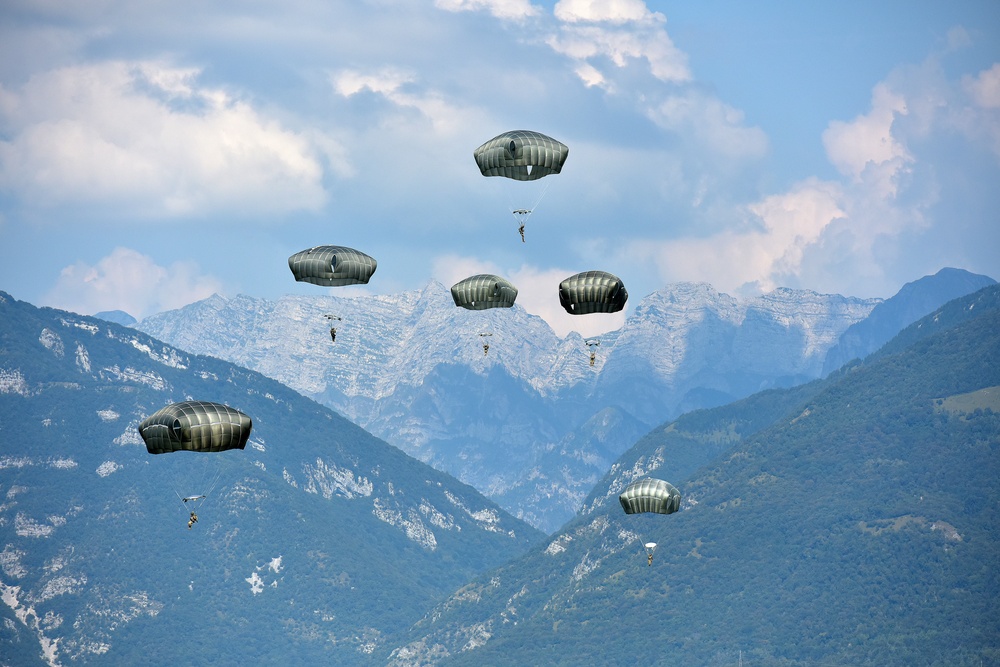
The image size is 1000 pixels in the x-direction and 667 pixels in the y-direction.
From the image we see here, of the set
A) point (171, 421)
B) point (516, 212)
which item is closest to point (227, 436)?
point (171, 421)

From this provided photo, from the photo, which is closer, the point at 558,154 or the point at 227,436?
the point at 227,436

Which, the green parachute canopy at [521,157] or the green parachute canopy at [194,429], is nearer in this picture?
the green parachute canopy at [194,429]

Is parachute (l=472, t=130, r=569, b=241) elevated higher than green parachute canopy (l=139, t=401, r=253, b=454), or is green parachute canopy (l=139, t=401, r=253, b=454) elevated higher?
parachute (l=472, t=130, r=569, b=241)

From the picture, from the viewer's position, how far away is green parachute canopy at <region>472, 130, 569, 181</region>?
644 ft

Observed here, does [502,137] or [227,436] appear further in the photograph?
[502,137]

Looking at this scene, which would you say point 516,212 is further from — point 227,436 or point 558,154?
point 227,436

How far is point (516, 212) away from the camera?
19850cm

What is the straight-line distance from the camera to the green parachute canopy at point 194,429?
601 ft

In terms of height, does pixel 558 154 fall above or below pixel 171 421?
above

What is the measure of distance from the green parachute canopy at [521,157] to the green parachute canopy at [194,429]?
39.2 metres

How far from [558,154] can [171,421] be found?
2024 inches

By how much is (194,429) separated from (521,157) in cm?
4573

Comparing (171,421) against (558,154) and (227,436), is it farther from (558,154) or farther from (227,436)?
(558,154)

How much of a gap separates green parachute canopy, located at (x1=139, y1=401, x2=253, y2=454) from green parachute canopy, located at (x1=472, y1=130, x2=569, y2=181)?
3923 centimetres
